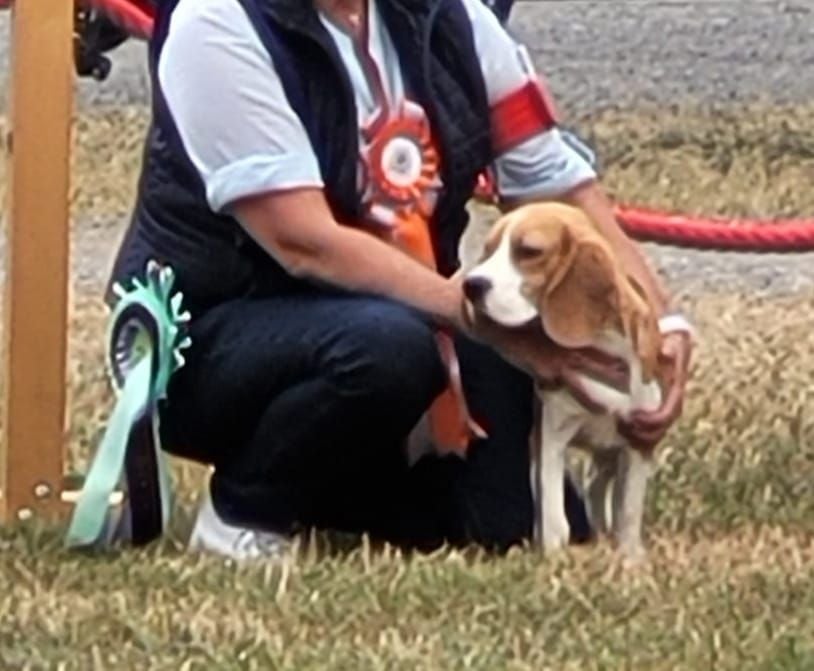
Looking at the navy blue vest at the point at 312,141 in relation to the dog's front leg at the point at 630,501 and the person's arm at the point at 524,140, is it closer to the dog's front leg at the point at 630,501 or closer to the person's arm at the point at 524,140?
the person's arm at the point at 524,140

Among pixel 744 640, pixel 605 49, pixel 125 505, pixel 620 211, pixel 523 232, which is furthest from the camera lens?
pixel 605 49

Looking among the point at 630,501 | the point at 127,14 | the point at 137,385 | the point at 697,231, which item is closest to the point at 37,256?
the point at 137,385

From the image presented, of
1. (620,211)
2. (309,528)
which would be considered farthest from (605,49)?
(309,528)

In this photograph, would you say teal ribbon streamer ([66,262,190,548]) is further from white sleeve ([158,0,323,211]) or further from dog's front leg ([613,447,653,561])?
dog's front leg ([613,447,653,561])

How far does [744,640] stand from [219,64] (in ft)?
3.66

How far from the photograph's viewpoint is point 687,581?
4043 mm

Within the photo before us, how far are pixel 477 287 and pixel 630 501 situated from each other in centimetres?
45

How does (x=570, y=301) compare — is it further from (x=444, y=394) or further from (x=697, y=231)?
(x=697, y=231)

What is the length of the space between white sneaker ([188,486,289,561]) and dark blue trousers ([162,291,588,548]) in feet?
0.05

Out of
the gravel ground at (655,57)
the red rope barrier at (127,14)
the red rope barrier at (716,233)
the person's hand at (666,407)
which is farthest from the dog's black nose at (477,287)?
the gravel ground at (655,57)

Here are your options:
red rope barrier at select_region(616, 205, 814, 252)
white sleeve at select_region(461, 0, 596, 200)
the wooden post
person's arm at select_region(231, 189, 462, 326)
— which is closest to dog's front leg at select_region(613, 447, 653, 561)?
person's arm at select_region(231, 189, 462, 326)

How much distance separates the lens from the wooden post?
14.4 ft

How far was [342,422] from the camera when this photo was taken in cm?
420

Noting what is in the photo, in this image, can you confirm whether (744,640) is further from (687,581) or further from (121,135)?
(121,135)
